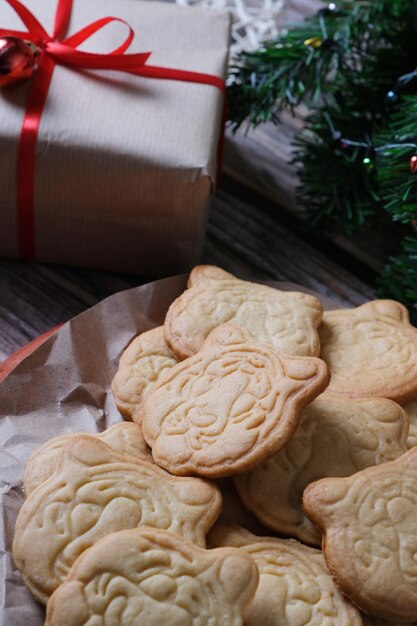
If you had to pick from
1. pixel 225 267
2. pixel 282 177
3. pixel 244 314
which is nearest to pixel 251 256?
pixel 225 267

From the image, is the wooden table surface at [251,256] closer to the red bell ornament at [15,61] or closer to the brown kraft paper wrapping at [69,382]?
the brown kraft paper wrapping at [69,382]

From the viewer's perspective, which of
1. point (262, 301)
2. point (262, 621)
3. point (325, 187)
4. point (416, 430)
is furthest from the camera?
point (325, 187)

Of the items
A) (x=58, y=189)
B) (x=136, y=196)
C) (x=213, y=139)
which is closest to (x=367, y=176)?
(x=213, y=139)

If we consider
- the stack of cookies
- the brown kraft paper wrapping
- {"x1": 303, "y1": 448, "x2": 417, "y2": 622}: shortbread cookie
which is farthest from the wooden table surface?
{"x1": 303, "y1": 448, "x2": 417, "y2": 622}: shortbread cookie

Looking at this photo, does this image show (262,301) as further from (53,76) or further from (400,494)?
(53,76)

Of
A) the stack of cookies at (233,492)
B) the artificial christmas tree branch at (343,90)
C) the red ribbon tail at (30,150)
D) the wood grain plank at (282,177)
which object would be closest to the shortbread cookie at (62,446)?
the stack of cookies at (233,492)
